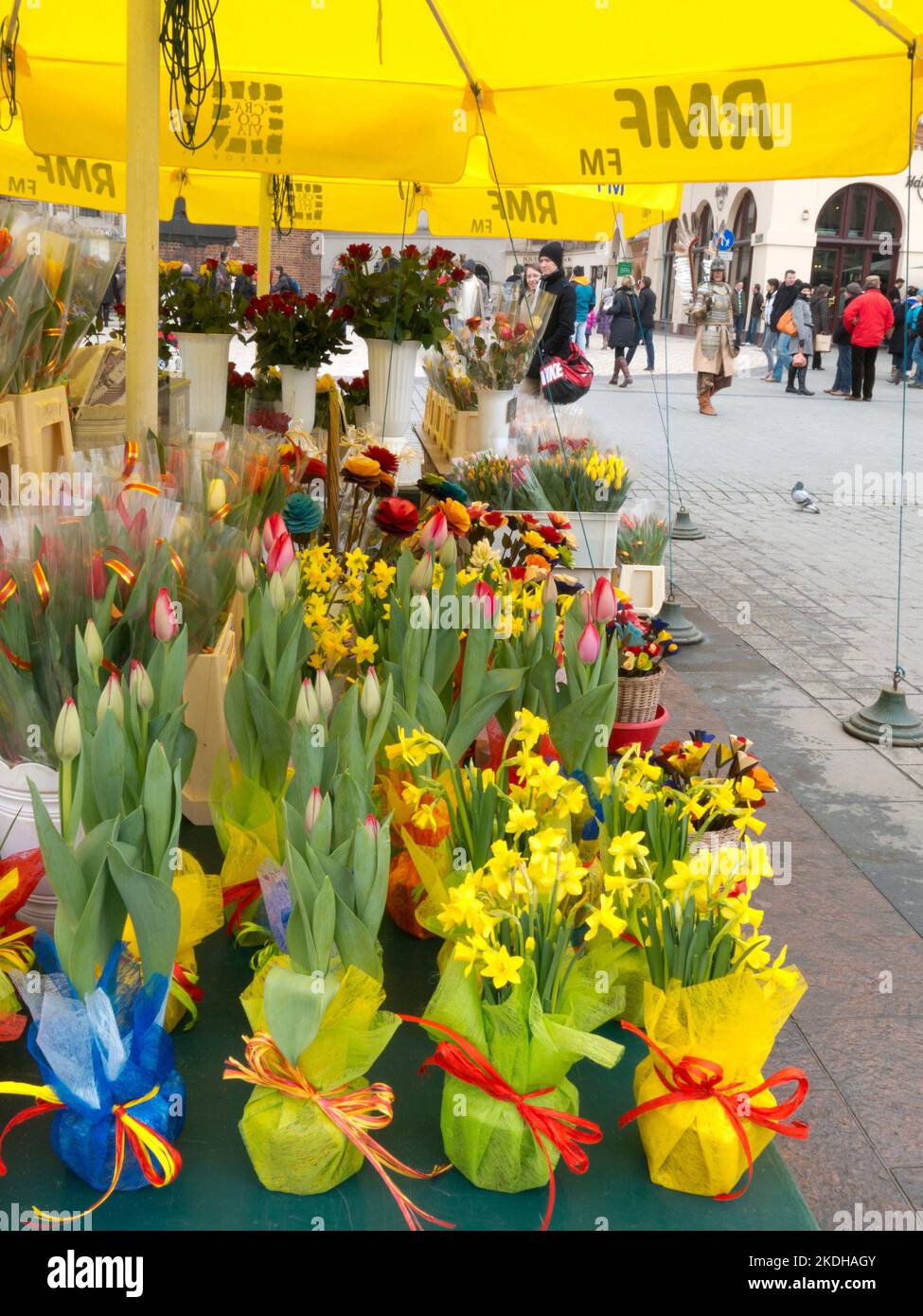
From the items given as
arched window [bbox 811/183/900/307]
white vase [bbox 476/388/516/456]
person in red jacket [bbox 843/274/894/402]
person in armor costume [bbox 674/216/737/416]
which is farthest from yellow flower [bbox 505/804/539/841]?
arched window [bbox 811/183/900/307]

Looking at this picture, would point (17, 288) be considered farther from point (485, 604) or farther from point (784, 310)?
point (784, 310)

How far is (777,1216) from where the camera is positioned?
4.46ft

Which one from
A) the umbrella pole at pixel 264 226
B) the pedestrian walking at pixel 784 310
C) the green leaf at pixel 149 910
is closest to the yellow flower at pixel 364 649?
the green leaf at pixel 149 910

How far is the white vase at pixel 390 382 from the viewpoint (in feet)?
16.6

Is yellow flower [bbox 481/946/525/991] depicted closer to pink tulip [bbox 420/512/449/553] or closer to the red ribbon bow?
the red ribbon bow

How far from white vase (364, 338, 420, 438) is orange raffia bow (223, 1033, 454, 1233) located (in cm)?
410

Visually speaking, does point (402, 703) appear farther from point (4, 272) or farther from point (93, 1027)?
point (4, 272)

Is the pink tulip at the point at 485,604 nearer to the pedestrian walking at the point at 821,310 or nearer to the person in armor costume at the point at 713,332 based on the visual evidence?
the person in armor costume at the point at 713,332

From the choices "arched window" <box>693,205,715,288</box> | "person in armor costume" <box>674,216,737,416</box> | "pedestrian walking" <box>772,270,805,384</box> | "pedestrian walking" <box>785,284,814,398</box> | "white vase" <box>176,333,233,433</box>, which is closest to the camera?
"white vase" <box>176,333,233,433</box>

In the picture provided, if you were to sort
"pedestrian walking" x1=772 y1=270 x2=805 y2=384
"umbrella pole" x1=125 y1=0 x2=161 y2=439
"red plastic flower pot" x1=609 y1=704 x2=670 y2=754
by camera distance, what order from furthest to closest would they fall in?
"pedestrian walking" x1=772 y1=270 x2=805 y2=384
"red plastic flower pot" x1=609 y1=704 x2=670 y2=754
"umbrella pole" x1=125 y1=0 x2=161 y2=439

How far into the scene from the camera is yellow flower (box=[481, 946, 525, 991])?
1.31 meters

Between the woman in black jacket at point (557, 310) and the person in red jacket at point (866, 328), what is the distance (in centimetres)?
887

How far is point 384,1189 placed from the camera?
1.37 m
